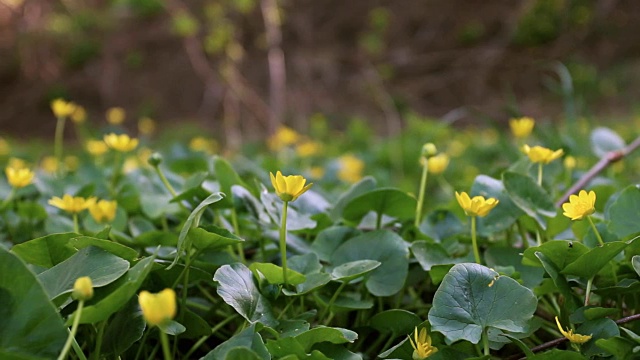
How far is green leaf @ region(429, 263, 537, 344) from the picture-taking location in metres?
0.52

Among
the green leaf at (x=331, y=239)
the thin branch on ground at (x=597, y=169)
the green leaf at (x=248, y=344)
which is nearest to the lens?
the green leaf at (x=248, y=344)

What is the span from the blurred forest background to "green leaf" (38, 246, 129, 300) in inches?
165

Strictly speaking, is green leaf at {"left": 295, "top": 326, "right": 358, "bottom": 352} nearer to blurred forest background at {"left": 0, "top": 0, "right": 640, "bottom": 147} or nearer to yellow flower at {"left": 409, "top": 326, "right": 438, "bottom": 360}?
yellow flower at {"left": 409, "top": 326, "right": 438, "bottom": 360}

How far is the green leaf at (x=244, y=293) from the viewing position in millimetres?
525

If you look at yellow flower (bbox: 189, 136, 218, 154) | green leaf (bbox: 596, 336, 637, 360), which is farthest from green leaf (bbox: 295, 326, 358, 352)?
yellow flower (bbox: 189, 136, 218, 154)

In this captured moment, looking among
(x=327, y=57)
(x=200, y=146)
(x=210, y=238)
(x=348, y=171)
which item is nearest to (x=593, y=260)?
(x=210, y=238)

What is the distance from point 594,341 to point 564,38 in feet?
17.3

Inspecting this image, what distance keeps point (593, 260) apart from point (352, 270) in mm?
219

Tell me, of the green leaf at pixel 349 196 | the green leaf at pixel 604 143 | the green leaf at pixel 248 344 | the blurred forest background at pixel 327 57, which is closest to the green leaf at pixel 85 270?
the green leaf at pixel 248 344

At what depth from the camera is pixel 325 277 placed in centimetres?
57

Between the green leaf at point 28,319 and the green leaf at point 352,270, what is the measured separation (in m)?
0.24

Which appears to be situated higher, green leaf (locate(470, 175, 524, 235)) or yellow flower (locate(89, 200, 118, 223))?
yellow flower (locate(89, 200, 118, 223))

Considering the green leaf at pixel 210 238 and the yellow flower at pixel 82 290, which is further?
the green leaf at pixel 210 238

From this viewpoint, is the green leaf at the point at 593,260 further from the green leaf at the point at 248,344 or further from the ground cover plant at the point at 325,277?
the green leaf at the point at 248,344
